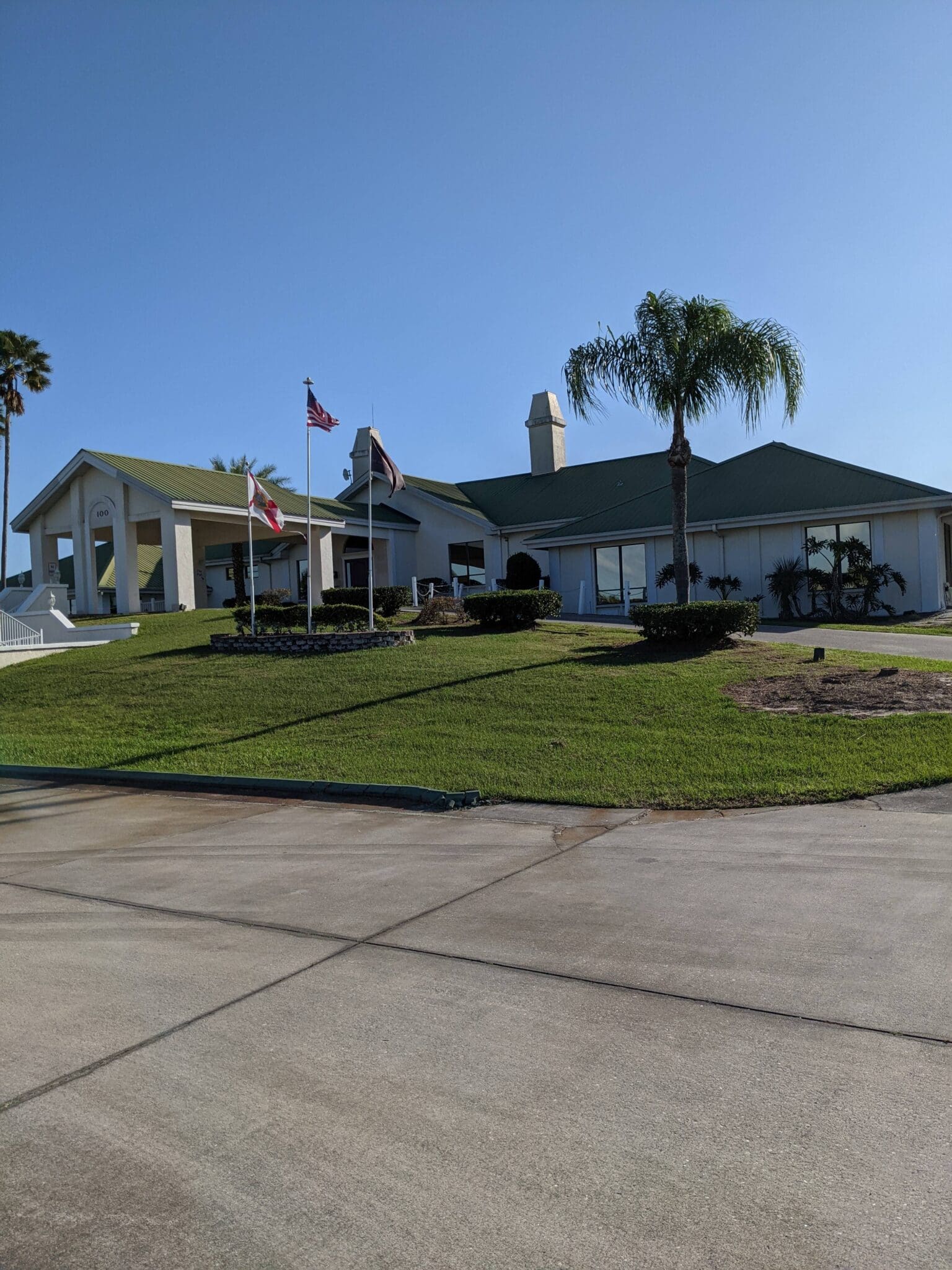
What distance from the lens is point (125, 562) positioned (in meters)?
29.5

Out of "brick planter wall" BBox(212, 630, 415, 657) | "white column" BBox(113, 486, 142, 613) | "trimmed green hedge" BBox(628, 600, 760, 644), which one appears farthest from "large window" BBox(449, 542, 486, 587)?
"trimmed green hedge" BBox(628, 600, 760, 644)

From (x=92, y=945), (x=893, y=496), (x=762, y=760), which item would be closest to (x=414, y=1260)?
(x=92, y=945)

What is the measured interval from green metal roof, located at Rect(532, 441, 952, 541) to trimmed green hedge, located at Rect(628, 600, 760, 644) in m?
10.3

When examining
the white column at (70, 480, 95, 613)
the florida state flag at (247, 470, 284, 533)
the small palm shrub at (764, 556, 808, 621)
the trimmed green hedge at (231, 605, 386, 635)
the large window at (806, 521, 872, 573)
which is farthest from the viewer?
the white column at (70, 480, 95, 613)

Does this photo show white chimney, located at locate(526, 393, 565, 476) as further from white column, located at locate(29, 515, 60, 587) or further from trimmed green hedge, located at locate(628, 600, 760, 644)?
trimmed green hedge, located at locate(628, 600, 760, 644)

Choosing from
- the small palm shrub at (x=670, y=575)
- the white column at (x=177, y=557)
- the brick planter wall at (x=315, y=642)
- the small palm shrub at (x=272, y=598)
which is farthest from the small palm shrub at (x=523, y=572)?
the brick planter wall at (x=315, y=642)

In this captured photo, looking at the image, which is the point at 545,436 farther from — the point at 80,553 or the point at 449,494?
the point at 80,553

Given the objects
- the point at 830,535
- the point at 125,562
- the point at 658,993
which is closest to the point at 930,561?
the point at 830,535

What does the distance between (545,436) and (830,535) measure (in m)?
13.5

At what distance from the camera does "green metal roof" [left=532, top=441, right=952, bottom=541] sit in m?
25.3

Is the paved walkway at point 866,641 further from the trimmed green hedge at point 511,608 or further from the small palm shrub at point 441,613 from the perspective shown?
the small palm shrub at point 441,613

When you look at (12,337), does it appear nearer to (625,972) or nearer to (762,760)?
(762,760)

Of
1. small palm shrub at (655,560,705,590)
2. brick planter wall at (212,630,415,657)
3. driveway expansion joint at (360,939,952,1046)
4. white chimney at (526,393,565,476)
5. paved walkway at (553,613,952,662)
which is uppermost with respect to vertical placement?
white chimney at (526,393,565,476)

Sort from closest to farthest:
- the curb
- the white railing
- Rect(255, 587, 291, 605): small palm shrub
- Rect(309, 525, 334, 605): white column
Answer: the curb, the white railing, Rect(255, 587, 291, 605): small palm shrub, Rect(309, 525, 334, 605): white column
